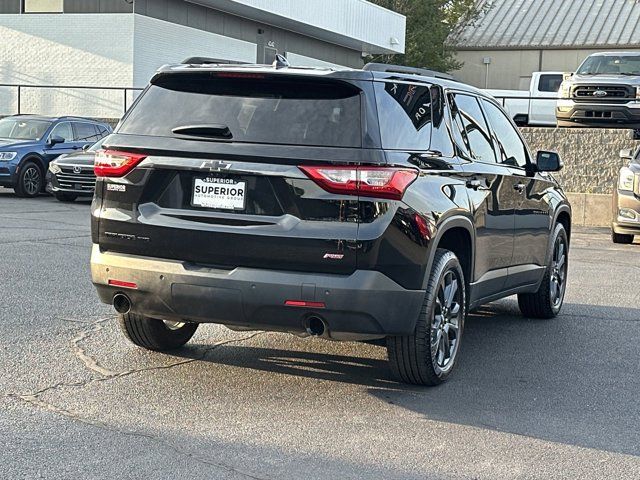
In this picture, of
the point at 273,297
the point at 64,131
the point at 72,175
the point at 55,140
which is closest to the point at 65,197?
the point at 72,175

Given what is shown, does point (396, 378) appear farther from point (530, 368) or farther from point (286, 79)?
point (286, 79)

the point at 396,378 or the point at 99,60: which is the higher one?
the point at 99,60

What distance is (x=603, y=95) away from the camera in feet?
69.7

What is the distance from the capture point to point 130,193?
5.81m

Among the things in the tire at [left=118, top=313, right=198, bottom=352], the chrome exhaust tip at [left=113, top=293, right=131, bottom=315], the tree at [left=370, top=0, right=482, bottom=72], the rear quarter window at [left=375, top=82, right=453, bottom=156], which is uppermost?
the tree at [left=370, top=0, right=482, bottom=72]

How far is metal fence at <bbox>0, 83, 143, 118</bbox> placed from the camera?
2959 centimetres

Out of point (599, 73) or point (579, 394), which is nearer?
point (579, 394)

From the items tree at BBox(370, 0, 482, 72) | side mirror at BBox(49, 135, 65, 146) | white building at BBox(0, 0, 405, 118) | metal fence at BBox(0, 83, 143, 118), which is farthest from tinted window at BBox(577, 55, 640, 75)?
tree at BBox(370, 0, 482, 72)

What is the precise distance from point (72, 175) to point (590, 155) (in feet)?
33.5

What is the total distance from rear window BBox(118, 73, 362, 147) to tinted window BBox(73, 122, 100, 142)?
54.4 ft

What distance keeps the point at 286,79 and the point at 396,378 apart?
191cm

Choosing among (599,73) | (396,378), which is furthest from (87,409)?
(599,73)

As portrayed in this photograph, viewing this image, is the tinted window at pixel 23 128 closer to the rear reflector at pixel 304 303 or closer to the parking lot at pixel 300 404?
the parking lot at pixel 300 404

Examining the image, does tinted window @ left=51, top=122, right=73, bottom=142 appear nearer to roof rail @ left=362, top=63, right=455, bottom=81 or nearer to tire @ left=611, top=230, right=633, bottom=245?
tire @ left=611, top=230, right=633, bottom=245
